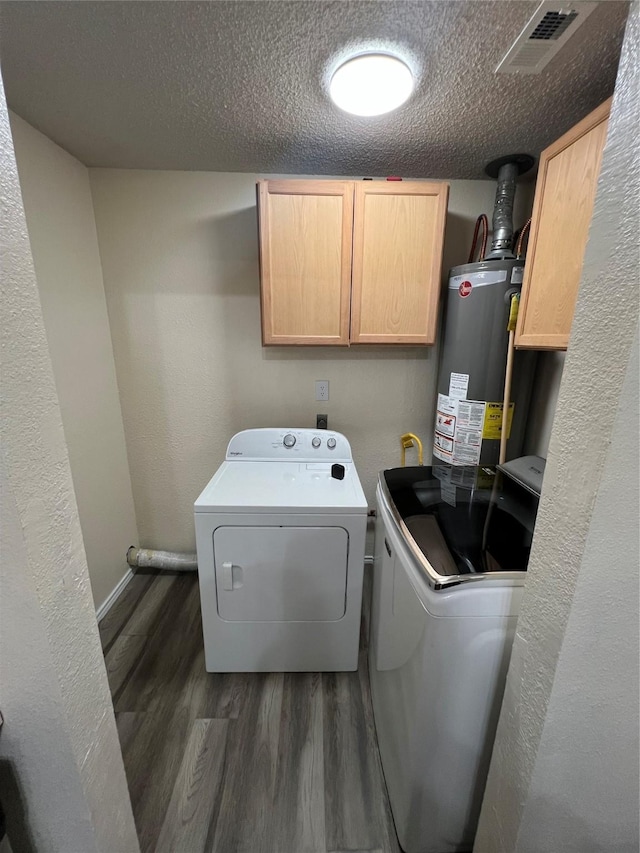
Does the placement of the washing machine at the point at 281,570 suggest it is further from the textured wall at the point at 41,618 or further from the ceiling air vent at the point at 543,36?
the ceiling air vent at the point at 543,36

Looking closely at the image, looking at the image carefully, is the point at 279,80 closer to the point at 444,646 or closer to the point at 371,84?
the point at 371,84

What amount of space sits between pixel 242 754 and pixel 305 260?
2130 millimetres

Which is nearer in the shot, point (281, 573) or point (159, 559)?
point (281, 573)

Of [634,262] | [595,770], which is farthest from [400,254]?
[595,770]

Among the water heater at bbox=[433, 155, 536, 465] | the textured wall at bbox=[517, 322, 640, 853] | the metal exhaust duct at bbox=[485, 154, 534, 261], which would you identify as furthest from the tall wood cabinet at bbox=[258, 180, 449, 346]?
the textured wall at bbox=[517, 322, 640, 853]

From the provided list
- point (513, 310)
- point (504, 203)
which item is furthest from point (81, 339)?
point (504, 203)

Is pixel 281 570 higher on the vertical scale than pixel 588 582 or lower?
lower

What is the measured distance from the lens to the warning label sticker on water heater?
5.49 feet

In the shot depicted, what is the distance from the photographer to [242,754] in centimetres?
130

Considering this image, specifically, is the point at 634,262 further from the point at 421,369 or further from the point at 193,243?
the point at 193,243

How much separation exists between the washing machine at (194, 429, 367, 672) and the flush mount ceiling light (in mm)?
1474

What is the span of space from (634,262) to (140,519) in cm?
258

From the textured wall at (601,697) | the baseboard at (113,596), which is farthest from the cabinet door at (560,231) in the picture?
the baseboard at (113,596)

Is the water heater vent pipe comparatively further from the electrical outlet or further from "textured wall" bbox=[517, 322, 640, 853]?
"textured wall" bbox=[517, 322, 640, 853]
